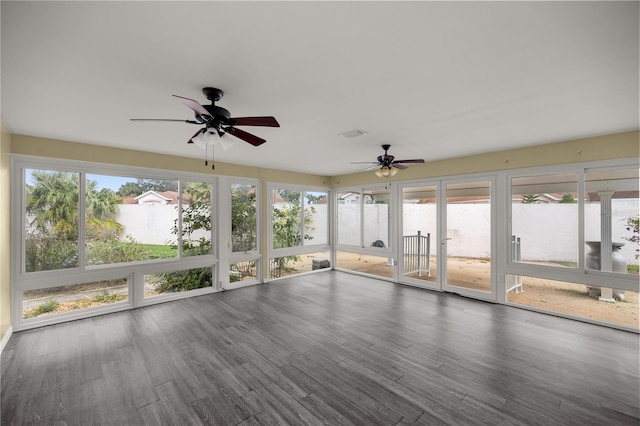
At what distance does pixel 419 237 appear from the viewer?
5.68 meters

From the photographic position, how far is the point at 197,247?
16.8 feet

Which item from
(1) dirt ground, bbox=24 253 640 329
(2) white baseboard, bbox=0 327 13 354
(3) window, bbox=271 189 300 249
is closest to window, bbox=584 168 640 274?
(1) dirt ground, bbox=24 253 640 329

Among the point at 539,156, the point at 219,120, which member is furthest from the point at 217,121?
the point at 539,156

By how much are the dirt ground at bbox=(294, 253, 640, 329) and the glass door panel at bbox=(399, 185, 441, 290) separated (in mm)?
90

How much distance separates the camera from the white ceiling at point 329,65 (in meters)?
1.44

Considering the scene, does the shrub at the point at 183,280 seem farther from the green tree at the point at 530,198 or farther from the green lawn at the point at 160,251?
the green tree at the point at 530,198

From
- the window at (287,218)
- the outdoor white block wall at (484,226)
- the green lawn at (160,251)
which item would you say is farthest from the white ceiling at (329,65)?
the window at (287,218)

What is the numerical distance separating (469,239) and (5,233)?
6745 mm

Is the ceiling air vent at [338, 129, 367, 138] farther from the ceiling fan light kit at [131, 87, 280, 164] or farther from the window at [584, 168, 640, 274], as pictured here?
the window at [584, 168, 640, 274]

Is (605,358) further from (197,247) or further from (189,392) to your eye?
(197,247)

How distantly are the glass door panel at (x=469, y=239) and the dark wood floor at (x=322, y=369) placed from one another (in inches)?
34.0

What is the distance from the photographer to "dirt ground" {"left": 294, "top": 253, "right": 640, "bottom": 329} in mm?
3557

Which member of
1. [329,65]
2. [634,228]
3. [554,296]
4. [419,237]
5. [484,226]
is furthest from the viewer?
[419,237]

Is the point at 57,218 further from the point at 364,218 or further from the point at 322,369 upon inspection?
the point at 364,218
